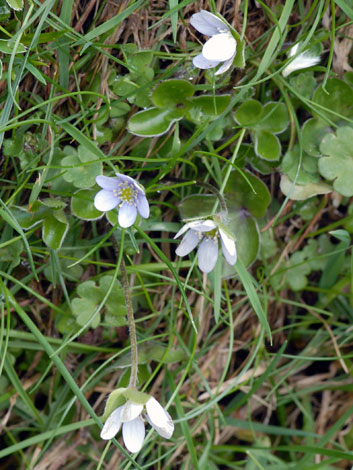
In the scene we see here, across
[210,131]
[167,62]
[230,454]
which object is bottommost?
[230,454]

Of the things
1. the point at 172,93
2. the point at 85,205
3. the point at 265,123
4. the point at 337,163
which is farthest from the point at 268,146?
the point at 85,205

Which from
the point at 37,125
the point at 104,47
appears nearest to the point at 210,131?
the point at 104,47

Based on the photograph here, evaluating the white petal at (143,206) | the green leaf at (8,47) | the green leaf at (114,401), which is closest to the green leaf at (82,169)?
the white petal at (143,206)

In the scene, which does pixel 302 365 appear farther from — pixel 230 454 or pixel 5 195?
pixel 5 195

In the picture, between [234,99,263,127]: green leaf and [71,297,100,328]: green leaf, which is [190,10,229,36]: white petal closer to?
[234,99,263,127]: green leaf

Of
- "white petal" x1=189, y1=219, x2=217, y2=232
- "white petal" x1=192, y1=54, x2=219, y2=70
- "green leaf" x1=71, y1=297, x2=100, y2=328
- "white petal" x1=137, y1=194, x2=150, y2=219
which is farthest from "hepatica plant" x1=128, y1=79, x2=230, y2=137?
"green leaf" x1=71, y1=297, x2=100, y2=328

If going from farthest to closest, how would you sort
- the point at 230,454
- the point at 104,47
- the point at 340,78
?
the point at 230,454 → the point at 340,78 → the point at 104,47

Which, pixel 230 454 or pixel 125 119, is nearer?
pixel 125 119

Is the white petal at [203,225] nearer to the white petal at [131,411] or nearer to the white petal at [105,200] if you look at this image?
the white petal at [105,200]
